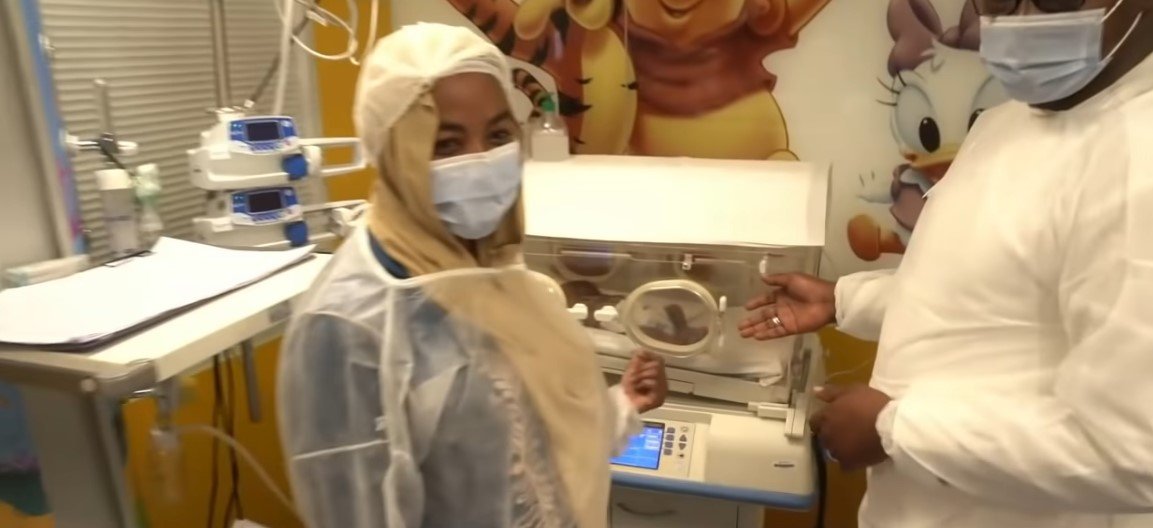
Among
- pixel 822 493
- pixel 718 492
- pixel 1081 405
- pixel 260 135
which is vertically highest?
pixel 260 135

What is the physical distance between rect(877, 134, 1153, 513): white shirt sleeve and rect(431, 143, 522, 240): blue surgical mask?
1.94 feet

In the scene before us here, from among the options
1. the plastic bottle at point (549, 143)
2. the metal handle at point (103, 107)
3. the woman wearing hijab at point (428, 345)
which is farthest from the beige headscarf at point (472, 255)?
the plastic bottle at point (549, 143)

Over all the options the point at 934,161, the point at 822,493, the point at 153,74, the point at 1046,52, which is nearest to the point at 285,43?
the point at 153,74

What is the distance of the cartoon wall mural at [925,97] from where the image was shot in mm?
1859

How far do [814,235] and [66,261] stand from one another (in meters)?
1.21

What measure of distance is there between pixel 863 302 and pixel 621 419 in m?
0.49

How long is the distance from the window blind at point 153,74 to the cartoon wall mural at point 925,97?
1.43m

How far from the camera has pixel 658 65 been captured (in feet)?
6.73

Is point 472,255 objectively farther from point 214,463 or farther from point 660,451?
point 214,463

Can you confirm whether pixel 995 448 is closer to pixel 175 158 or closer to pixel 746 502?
pixel 746 502

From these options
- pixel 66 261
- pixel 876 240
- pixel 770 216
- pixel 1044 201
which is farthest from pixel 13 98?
pixel 876 240

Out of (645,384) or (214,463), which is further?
(214,463)

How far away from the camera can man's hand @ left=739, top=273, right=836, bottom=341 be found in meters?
1.50

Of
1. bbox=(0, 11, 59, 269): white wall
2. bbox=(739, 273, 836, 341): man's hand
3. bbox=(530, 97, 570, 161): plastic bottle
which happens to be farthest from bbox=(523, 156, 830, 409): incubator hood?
bbox=(0, 11, 59, 269): white wall
